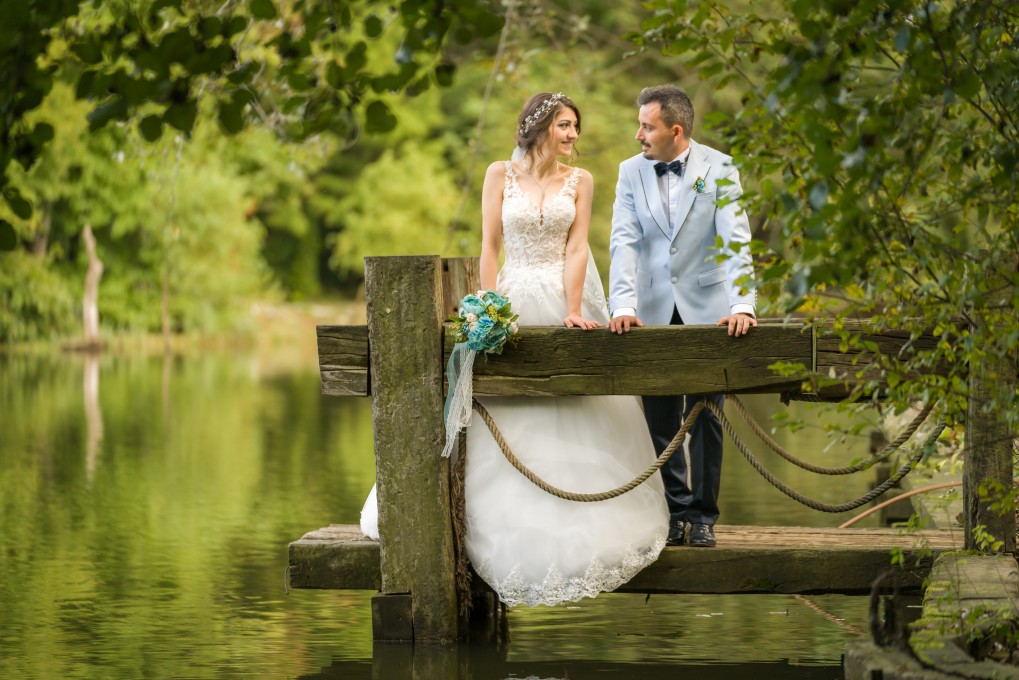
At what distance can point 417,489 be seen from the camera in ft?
21.7

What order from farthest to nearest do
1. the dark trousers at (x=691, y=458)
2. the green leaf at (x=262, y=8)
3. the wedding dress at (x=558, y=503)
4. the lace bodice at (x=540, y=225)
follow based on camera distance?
the lace bodice at (x=540, y=225), the dark trousers at (x=691, y=458), the wedding dress at (x=558, y=503), the green leaf at (x=262, y=8)

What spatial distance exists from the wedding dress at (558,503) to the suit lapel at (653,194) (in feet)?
2.13

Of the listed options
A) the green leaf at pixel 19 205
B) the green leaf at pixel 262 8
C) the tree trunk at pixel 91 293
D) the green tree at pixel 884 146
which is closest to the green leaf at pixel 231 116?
the green leaf at pixel 262 8

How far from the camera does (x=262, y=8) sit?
4078mm

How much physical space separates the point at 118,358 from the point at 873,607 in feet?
94.8

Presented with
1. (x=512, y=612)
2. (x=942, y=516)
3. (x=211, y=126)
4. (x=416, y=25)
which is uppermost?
(x=211, y=126)

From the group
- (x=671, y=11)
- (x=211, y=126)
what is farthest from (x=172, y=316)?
(x=671, y=11)

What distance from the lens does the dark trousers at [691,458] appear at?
684cm

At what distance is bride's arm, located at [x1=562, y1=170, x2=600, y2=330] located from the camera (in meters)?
7.21

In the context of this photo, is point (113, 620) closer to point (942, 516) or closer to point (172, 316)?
point (942, 516)

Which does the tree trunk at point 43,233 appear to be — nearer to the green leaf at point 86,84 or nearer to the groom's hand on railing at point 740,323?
the groom's hand on railing at point 740,323

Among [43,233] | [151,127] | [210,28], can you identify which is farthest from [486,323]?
[43,233]

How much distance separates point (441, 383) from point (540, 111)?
54.1 inches

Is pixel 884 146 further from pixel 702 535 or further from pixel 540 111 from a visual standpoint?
pixel 540 111
